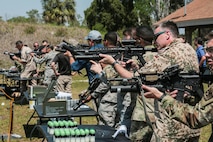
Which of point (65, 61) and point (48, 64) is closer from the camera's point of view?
point (65, 61)

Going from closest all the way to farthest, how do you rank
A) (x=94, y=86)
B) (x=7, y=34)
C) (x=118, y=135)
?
(x=118, y=135) < (x=94, y=86) < (x=7, y=34)

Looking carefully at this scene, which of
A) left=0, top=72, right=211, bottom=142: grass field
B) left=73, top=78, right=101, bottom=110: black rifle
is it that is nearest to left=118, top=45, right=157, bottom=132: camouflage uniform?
left=73, top=78, right=101, bottom=110: black rifle

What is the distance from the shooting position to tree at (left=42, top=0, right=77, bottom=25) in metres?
51.7

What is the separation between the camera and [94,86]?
654cm

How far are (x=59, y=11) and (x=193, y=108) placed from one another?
4984 centimetres

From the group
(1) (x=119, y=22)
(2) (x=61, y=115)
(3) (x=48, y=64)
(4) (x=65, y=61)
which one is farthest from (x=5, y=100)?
(1) (x=119, y=22)

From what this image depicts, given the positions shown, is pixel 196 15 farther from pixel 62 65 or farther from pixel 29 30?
pixel 29 30

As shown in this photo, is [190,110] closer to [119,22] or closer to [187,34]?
[187,34]

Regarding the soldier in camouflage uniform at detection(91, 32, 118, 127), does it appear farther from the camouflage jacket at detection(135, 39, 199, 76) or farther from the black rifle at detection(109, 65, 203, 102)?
the black rifle at detection(109, 65, 203, 102)

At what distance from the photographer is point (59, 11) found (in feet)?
171

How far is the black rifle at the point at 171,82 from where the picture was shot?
3526 millimetres

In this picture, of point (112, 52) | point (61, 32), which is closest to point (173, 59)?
point (112, 52)

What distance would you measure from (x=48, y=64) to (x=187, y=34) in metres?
11.8

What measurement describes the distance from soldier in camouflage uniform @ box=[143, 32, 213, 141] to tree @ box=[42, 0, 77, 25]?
48.2 metres
